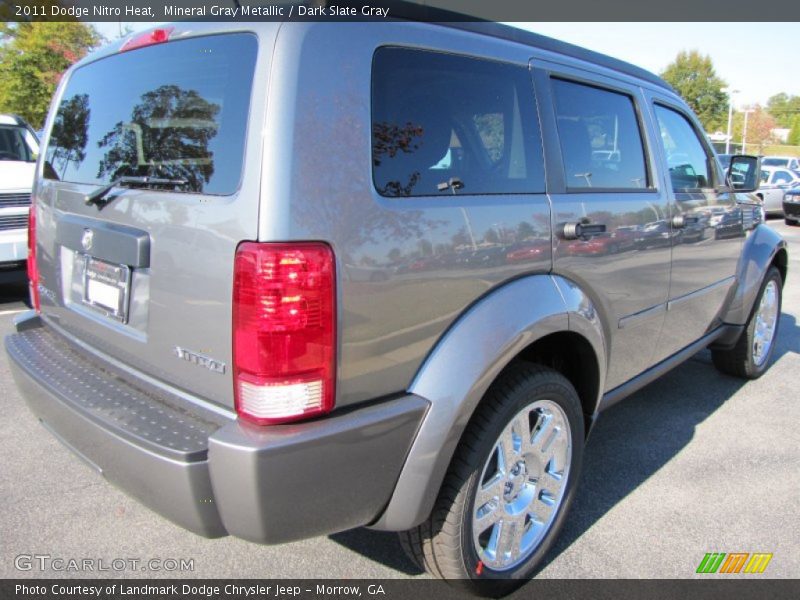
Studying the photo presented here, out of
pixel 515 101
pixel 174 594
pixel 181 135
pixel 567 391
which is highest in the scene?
pixel 515 101

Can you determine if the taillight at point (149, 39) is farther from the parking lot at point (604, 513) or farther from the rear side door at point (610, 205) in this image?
the parking lot at point (604, 513)

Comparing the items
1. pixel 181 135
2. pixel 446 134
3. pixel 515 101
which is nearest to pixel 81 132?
pixel 181 135

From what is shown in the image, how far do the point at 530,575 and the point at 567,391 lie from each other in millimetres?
736

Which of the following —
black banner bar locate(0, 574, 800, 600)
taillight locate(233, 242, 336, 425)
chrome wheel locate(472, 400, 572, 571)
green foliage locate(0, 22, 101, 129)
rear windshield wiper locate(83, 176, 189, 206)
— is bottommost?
black banner bar locate(0, 574, 800, 600)

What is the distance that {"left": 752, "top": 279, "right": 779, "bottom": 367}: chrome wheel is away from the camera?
14.7ft

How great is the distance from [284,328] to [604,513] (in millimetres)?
1972

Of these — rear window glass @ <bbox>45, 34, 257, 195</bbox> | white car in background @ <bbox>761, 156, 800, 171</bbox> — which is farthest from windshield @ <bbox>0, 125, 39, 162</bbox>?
white car in background @ <bbox>761, 156, 800, 171</bbox>

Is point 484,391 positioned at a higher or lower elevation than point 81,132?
lower

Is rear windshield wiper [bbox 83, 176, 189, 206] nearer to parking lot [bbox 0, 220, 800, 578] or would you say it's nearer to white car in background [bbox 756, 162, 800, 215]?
parking lot [bbox 0, 220, 800, 578]

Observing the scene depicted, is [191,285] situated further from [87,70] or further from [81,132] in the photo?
[87,70]

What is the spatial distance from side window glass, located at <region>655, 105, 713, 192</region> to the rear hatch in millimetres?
2401

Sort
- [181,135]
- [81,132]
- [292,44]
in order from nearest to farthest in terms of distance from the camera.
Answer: [292,44], [181,135], [81,132]

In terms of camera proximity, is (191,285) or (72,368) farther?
(72,368)

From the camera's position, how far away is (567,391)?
94.3 inches
